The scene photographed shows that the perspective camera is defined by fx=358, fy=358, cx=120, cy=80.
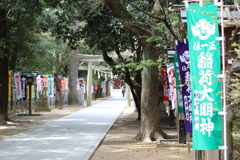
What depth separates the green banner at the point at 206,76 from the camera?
5414mm

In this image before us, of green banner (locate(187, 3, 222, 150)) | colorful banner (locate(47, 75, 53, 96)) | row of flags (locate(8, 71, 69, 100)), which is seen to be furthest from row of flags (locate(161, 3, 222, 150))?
colorful banner (locate(47, 75, 53, 96))

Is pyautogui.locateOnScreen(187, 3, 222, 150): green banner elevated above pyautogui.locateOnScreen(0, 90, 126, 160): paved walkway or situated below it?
above

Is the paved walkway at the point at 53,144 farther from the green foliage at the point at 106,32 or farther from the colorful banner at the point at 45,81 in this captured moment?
the colorful banner at the point at 45,81

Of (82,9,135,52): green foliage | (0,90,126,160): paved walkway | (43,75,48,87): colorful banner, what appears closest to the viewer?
(0,90,126,160): paved walkway

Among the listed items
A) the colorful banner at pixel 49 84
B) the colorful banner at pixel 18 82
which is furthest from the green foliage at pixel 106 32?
the colorful banner at pixel 49 84

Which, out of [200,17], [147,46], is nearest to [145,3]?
[147,46]

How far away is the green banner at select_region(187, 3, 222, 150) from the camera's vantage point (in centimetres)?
541

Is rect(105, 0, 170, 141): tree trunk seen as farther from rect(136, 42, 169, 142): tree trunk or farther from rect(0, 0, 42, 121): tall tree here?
rect(0, 0, 42, 121): tall tree

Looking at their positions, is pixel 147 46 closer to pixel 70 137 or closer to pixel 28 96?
pixel 70 137

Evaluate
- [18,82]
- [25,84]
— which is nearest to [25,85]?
[25,84]

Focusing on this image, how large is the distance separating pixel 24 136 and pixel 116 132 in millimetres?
3832

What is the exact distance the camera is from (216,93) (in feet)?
17.7

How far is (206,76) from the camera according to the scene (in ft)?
17.9

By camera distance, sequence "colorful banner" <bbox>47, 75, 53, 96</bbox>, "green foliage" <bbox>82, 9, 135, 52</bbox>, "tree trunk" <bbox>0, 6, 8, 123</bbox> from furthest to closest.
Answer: "colorful banner" <bbox>47, 75, 53, 96</bbox> → "tree trunk" <bbox>0, 6, 8, 123</bbox> → "green foliage" <bbox>82, 9, 135, 52</bbox>
